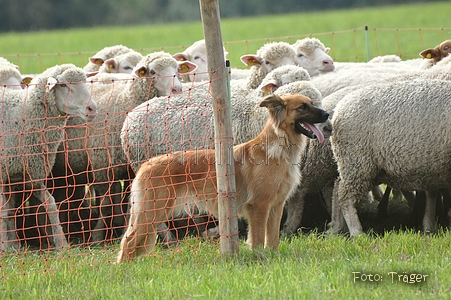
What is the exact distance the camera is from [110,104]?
864cm

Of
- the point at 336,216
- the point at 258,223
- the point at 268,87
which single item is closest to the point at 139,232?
the point at 258,223

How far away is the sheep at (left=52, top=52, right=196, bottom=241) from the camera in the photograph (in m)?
8.19

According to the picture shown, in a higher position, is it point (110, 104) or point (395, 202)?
point (110, 104)

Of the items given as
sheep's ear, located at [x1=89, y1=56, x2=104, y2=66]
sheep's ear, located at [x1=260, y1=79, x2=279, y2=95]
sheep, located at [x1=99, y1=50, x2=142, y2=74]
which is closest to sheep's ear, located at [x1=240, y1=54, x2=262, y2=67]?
sheep's ear, located at [x1=260, y1=79, x2=279, y2=95]

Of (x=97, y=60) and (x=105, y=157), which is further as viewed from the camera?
(x=97, y=60)

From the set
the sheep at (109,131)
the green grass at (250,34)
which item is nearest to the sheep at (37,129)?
A: the sheep at (109,131)

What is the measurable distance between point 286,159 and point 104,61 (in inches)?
204

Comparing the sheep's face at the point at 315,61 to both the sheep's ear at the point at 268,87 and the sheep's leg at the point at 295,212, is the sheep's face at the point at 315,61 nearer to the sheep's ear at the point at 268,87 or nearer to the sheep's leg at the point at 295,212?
the sheep's ear at the point at 268,87

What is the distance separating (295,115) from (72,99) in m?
2.79

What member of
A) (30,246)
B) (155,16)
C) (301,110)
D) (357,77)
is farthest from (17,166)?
(155,16)

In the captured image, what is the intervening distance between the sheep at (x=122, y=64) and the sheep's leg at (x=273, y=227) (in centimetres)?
487

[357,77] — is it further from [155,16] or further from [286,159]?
[155,16]

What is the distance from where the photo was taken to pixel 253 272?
5211mm

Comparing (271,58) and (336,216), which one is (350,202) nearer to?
(336,216)
